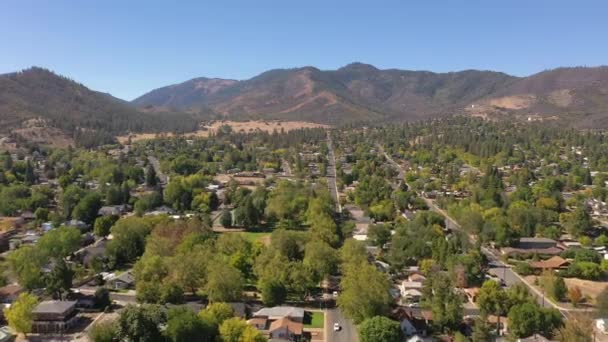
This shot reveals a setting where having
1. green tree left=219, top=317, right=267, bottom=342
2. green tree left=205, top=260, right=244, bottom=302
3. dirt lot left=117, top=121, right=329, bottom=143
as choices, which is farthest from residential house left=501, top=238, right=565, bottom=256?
dirt lot left=117, top=121, right=329, bottom=143

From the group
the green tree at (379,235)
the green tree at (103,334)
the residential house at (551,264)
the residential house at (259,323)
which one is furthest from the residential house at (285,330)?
the residential house at (551,264)

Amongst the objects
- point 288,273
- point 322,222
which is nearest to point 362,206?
point 322,222

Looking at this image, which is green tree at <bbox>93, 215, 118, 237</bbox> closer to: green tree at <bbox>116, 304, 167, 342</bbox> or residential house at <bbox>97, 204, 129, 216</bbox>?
residential house at <bbox>97, 204, 129, 216</bbox>

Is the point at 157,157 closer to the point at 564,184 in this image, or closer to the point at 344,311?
the point at 564,184

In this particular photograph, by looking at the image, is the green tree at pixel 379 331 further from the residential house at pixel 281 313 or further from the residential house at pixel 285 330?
the residential house at pixel 281 313

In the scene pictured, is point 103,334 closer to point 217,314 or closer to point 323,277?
point 217,314

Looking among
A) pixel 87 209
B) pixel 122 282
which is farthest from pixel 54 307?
pixel 87 209
